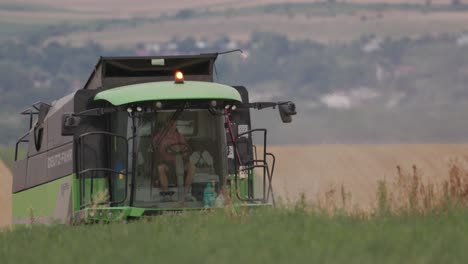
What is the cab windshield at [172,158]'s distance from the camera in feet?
50.0

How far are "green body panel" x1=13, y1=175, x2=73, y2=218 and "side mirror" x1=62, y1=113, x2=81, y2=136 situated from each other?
74 cm

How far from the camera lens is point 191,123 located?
15508 mm

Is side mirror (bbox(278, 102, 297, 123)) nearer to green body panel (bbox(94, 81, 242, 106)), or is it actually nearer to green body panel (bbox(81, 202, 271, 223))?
green body panel (bbox(94, 81, 242, 106))

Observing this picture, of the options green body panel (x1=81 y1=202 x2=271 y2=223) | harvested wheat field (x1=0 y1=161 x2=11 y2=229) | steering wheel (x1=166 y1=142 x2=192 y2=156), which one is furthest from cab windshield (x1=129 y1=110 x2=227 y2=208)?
harvested wheat field (x1=0 y1=161 x2=11 y2=229)

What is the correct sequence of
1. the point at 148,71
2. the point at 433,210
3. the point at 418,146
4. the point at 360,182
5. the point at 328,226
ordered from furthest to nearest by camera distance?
1. the point at 418,146
2. the point at 360,182
3. the point at 148,71
4. the point at 433,210
5. the point at 328,226

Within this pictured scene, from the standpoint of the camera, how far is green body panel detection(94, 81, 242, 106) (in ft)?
50.0

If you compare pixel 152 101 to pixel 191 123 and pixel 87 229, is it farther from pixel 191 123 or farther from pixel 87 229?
pixel 87 229

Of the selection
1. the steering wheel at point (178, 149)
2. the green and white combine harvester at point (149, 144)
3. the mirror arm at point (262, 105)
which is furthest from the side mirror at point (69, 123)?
the mirror arm at point (262, 105)

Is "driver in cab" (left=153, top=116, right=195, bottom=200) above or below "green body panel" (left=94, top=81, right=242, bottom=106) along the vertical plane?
below

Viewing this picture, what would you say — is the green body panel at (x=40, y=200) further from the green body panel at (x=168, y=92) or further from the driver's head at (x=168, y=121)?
the driver's head at (x=168, y=121)

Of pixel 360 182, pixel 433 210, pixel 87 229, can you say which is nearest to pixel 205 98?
pixel 87 229

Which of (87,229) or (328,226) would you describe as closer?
(328,226)

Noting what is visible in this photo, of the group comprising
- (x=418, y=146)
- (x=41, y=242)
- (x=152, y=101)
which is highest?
(x=418, y=146)

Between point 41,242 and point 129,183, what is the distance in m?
3.43
